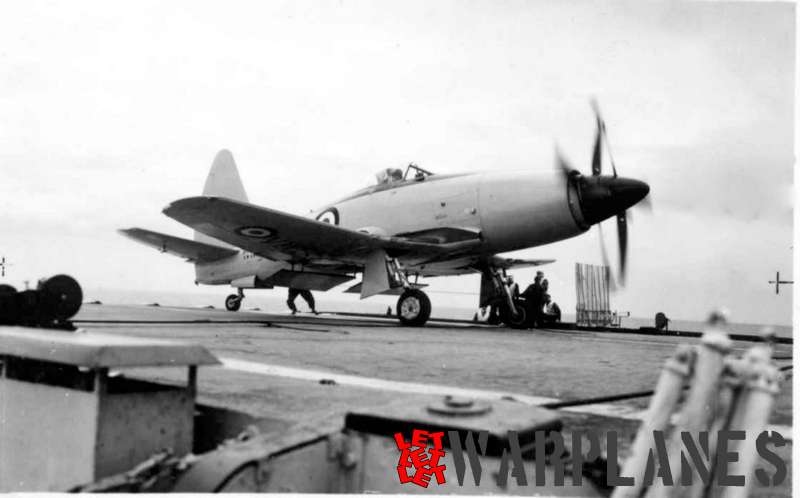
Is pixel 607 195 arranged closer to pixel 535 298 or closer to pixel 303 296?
pixel 535 298

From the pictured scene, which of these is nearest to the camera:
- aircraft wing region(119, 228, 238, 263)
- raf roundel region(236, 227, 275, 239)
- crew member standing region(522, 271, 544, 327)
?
raf roundel region(236, 227, 275, 239)

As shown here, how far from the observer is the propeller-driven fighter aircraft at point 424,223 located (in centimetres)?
868

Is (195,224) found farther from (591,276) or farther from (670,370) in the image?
(670,370)

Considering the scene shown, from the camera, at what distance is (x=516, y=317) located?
10062 millimetres

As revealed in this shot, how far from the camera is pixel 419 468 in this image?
1.65 m

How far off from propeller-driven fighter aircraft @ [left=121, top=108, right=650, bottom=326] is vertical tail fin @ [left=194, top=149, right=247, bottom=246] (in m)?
3.40

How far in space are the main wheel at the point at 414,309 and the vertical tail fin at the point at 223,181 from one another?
6741 millimetres

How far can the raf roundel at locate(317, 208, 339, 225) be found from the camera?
37.1 feet

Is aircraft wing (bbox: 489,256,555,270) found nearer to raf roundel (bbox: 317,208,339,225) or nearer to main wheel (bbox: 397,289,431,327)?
raf roundel (bbox: 317,208,339,225)

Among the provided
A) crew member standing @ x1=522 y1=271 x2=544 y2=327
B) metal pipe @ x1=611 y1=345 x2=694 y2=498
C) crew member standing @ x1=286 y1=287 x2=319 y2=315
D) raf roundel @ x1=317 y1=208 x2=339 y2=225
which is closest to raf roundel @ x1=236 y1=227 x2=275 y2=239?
raf roundel @ x1=317 y1=208 x2=339 y2=225

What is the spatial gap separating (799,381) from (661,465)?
1.39 metres

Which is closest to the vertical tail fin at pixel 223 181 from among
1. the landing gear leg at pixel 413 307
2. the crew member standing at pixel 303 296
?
the crew member standing at pixel 303 296

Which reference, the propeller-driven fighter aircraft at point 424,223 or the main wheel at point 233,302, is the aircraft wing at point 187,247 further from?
the propeller-driven fighter aircraft at point 424,223

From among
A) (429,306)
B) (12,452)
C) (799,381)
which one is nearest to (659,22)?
(799,381)
